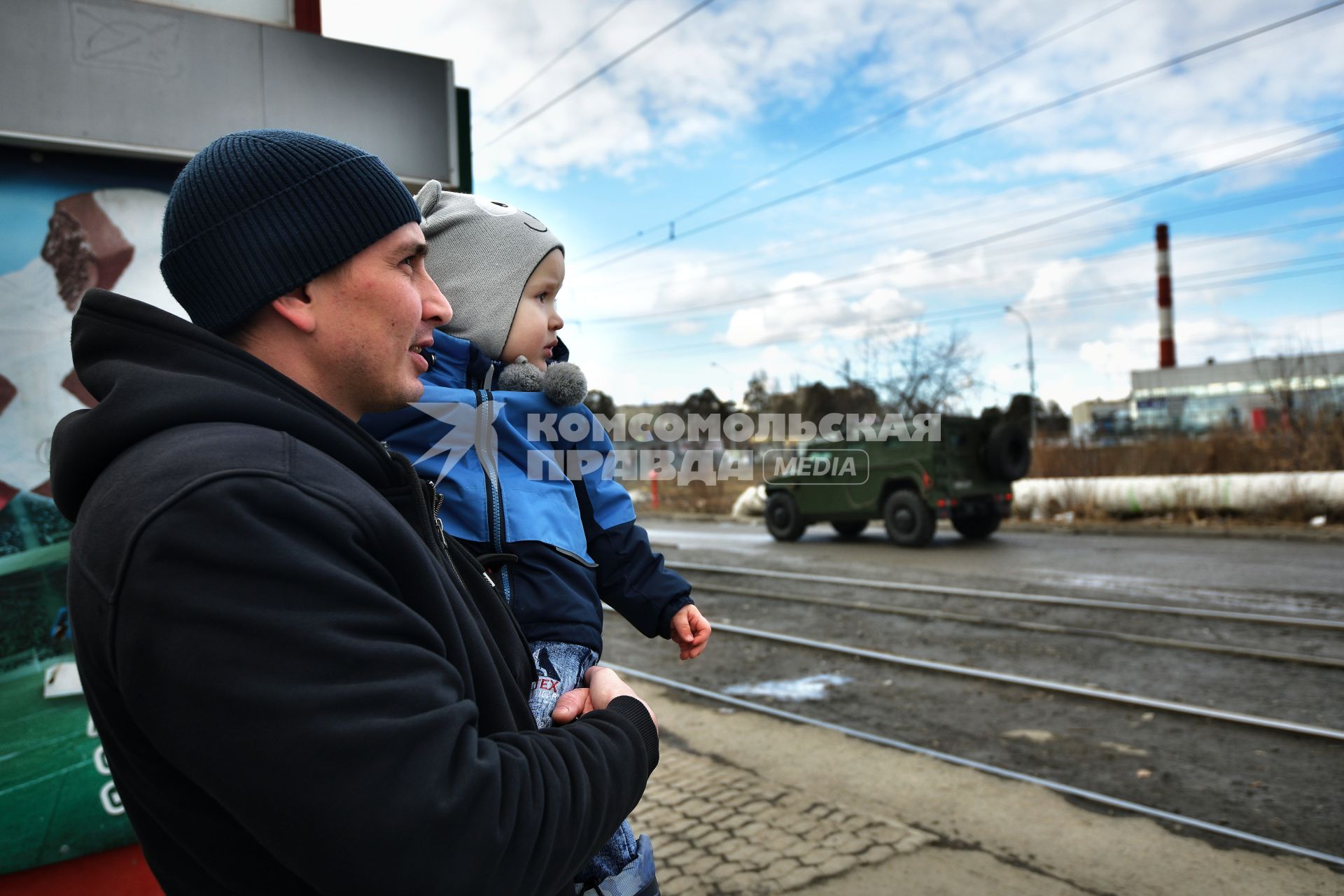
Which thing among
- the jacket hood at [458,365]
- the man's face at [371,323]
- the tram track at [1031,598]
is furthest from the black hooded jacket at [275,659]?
the tram track at [1031,598]

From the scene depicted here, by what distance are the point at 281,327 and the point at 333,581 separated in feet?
1.34

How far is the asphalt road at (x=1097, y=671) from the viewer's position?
14.5 feet

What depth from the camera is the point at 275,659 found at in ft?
2.59

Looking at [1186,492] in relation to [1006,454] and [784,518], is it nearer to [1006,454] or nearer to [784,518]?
[1006,454]

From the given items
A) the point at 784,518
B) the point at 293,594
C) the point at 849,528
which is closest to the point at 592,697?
the point at 293,594

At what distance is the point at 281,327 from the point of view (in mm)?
1098

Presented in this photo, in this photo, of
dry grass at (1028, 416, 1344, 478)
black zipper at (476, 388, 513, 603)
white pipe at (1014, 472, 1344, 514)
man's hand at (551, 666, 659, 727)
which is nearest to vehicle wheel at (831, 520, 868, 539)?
white pipe at (1014, 472, 1344, 514)

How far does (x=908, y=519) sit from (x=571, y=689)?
41.2ft

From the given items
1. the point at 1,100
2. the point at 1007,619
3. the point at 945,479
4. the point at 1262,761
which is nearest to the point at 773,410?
the point at 945,479

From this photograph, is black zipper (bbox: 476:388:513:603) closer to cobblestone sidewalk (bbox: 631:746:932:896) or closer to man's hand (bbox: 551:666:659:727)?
man's hand (bbox: 551:666:659:727)

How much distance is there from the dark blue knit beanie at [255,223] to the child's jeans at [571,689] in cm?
67

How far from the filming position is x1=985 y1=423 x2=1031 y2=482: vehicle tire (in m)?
13.7

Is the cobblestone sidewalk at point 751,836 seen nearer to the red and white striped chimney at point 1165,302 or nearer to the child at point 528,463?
the child at point 528,463

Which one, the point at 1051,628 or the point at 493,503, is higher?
the point at 493,503
